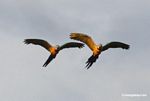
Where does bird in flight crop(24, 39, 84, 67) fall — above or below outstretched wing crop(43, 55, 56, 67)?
above

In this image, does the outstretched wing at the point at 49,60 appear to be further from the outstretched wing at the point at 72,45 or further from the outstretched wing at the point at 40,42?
the outstretched wing at the point at 72,45

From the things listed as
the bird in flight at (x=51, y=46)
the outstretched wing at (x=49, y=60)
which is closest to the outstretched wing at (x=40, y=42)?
the bird in flight at (x=51, y=46)

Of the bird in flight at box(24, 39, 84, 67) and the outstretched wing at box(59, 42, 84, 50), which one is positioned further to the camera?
the bird in flight at box(24, 39, 84, 67)

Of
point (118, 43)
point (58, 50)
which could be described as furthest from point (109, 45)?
point (58, 50)

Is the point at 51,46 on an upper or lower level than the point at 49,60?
upper

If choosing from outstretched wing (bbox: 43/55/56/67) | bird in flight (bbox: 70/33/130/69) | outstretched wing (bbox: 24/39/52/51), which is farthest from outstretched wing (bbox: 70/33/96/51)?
outstretched wing (bbox: 24/39/52/51)

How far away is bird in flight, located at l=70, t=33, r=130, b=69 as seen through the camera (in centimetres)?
9200

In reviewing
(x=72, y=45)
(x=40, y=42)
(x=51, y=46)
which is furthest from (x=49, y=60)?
(x=72, y=45)

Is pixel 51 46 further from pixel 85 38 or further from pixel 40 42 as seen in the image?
pixel 85 38

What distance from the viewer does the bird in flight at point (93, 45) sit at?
92.0 metres

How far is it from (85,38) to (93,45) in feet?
4.59

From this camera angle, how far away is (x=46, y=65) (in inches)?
3775

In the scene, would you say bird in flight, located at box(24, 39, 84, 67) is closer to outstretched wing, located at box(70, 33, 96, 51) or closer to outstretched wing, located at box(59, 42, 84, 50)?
outstretched wing, located at box(59, 42, 84, 50)

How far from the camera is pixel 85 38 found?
306ft
